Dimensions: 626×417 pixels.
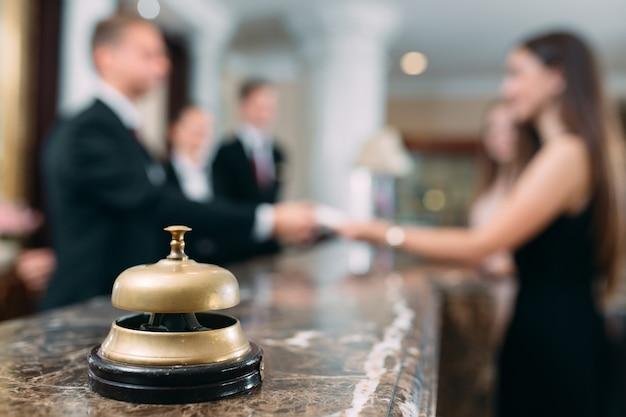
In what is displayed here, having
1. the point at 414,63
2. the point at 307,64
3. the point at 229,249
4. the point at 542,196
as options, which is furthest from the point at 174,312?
the point at 414,63

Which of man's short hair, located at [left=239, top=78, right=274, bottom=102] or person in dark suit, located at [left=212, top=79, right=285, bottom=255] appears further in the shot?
man's short hair, located at [left=239, top=78, right=274, bottom=102]

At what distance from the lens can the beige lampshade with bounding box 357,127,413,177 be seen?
681 cm

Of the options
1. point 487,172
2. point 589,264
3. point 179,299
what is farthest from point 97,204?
point 487,172

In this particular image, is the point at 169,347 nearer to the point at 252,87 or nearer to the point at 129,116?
the point at 129,116

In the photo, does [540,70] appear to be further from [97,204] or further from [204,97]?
[204,97]

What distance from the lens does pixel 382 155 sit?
680 centimetres

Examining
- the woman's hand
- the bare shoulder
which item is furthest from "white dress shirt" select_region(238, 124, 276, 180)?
the bare shoulder

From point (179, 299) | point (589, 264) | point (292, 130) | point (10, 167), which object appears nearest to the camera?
point (179, 299)

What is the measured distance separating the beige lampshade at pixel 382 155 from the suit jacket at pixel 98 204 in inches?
179

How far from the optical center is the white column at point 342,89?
24.4ft

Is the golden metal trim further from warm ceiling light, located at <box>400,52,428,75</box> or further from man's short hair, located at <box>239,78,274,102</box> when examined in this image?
warm ceiling light, located at <box>400,52,428,75</box>

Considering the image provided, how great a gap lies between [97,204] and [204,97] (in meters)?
5.34

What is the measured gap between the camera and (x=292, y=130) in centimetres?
1083

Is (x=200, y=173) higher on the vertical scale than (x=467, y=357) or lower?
higher
